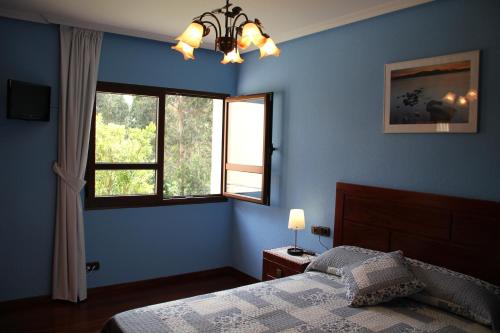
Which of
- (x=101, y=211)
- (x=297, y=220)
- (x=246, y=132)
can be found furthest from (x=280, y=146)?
(x=101, y=211)

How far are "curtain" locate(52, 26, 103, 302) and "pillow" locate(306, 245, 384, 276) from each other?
2133 mm

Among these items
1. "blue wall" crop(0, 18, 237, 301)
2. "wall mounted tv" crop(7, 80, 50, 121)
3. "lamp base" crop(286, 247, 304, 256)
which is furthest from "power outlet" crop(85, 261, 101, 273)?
"lamp base" crop(286, 247, 304, 256)

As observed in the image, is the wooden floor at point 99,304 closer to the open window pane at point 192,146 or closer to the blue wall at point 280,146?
the blue wall at point 280,146

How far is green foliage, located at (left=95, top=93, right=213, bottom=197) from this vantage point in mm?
4090

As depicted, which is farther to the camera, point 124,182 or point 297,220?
point 124,182

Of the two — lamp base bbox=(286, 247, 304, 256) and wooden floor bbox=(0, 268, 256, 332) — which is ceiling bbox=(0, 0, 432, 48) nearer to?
lamp base bbox=(286, 247, 304, 256)

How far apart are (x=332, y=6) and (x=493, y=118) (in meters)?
1.42

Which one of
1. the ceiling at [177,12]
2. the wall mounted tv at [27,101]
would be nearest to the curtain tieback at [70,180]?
the wall mounted tv at [27,101]

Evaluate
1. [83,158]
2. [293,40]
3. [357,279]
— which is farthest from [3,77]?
[357,279]

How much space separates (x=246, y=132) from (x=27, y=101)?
207 centimetres

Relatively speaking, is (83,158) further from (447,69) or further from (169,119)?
(447,69)

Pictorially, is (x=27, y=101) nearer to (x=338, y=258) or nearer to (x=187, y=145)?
(x=187, y=145)

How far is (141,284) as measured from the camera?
4.28 meters

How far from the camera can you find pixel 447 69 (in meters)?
2.77
